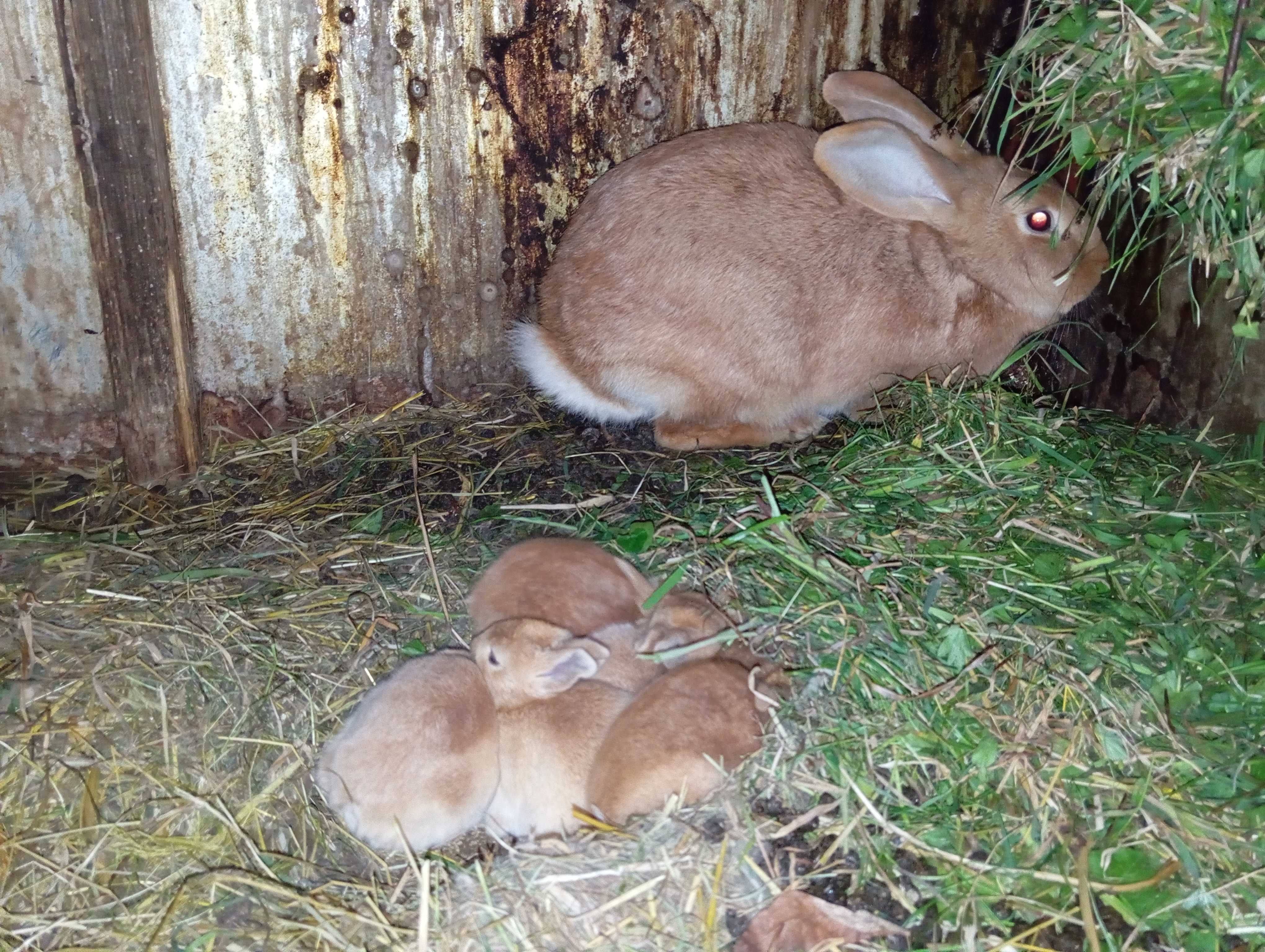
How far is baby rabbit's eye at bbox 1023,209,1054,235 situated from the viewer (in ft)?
11.0

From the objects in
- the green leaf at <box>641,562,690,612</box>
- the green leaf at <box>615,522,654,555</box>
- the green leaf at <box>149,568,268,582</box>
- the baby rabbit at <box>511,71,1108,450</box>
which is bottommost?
the green leaf at <box>149,568,268,582</box>

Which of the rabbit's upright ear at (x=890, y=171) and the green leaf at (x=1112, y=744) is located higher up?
the rabbit's upright ear at (x=890, y=171)

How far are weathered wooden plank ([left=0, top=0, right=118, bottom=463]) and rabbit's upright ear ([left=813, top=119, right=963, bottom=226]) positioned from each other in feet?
7.14

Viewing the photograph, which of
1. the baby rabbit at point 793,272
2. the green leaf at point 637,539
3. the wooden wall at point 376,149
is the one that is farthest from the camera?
the baby rabbit at point 793,272

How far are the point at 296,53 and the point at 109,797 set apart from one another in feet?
6.82

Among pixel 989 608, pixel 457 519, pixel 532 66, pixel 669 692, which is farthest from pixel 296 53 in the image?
pixel 989 608

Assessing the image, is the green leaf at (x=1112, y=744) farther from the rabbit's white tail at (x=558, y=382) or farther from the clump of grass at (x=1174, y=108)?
the rabbit's white tail at (x=558, y=382)

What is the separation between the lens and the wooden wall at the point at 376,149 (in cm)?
304

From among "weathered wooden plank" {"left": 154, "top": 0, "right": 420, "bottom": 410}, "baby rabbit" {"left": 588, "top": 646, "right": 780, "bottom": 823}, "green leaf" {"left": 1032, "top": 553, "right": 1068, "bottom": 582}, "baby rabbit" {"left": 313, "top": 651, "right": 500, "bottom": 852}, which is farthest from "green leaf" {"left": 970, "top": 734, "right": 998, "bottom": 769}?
"weathered wooden plank" {"left": 154, "top": 0, "right": 420, "bottom": 410}

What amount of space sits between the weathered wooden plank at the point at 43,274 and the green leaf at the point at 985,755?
8.94 ft

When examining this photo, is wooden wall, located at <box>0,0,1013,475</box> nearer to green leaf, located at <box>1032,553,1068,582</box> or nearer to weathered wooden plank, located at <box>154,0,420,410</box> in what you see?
weathered wooden plank, located at <box>154,0,420,410</box>

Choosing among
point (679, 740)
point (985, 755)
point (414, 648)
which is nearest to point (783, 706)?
point (679, 740)

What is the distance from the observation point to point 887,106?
130 inches

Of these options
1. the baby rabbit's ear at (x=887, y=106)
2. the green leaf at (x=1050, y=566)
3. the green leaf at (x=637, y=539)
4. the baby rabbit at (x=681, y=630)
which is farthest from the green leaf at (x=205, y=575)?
the baby rabbit's ear at (x=887, y=106)
